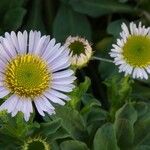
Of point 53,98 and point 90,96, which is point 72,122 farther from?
point 53,98

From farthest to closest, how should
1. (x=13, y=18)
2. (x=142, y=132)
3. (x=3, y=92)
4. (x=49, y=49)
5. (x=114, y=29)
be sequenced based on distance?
(x=114, y=29)
(x=13, y=18)
(x=142, y=132)
(x=49, y=49)
(x=3, y=92)

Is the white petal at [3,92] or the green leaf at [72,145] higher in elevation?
the white petal at [3,92]

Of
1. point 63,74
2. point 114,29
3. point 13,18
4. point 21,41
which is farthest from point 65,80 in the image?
point 114,29

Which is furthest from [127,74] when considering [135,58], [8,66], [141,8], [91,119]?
[141,8]

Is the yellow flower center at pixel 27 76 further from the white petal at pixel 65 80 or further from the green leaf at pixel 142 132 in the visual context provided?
the green leaf at pixel 142 132

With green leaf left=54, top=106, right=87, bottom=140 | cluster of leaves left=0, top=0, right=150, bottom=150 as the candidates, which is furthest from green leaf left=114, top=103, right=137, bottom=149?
green leaf left=54, top=106, right=87, bottom=140

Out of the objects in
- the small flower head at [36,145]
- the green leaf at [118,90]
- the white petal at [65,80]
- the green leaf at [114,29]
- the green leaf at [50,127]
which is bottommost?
the small flower head at [36,145]

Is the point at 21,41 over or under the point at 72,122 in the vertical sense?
over

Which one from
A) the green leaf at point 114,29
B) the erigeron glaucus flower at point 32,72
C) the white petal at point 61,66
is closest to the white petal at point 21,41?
the erigeron glaucus flower at point 32,72
